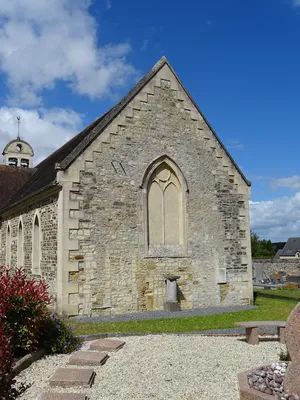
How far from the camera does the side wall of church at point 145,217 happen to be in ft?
44.4

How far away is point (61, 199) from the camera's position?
43.5 feet

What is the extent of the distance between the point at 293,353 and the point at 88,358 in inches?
153

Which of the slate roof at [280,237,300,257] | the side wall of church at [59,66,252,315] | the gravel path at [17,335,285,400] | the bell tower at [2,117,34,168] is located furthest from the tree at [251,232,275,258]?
the gravel path at [17,335,285,400]

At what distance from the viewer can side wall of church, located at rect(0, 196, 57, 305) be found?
45.7ft

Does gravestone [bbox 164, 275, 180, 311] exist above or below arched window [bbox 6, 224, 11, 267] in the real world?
below

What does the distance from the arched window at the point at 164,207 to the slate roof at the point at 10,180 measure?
39.3ft

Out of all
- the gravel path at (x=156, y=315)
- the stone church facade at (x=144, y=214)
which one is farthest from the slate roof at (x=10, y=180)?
the gravel path at (x=156, y=315)

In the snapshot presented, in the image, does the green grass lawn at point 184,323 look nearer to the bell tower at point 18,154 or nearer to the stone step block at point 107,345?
the stone step block at point 107,345

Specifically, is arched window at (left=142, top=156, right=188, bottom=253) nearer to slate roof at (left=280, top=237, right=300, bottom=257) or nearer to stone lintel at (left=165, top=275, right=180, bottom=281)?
stone lintel at (left=165, top=275, right=180, bottom=281)

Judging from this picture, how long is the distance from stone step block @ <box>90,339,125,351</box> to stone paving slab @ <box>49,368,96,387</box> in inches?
62.9

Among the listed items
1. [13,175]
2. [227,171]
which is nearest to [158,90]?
[227,171]

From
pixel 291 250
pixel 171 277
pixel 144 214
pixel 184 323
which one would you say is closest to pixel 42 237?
pixel 144 214

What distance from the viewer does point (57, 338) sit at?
836 cm

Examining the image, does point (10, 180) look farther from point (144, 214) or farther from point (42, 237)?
point (144, 214)
